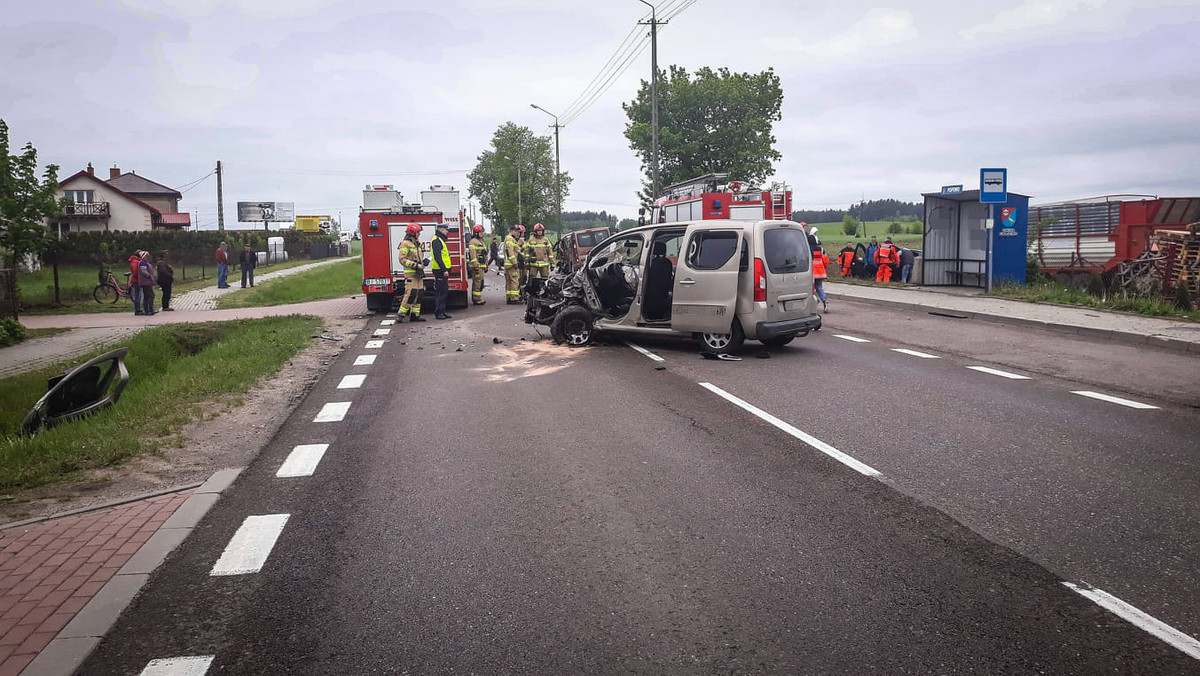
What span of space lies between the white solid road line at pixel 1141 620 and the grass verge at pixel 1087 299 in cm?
1371

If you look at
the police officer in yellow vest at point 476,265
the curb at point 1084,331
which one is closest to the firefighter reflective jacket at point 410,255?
the police officer in yellow vest at point 476,265

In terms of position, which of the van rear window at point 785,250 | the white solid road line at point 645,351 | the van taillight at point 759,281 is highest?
the van rear window at point 785,250

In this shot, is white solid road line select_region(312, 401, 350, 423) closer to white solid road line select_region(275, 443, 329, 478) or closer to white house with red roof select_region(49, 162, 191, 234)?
white solid road line select_region(275, 443, 329, 478)

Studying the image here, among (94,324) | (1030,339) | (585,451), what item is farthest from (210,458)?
(94,324)

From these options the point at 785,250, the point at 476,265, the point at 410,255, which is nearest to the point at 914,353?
the point at 785,250

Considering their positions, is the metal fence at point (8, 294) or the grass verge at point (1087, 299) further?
the metal fence at point (8, 294)

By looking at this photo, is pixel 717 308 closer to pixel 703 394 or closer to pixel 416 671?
pixel 703 394

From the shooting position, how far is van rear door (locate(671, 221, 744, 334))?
39.4 ft

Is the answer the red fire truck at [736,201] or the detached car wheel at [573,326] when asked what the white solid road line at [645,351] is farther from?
the red fire truck at [736,201]

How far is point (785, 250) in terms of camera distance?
12.2 meters

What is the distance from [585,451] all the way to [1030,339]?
9.97m

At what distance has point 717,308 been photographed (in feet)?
39.7

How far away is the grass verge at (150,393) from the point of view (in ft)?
22.7

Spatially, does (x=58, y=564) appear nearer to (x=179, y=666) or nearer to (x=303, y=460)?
(x=179, y=666)
